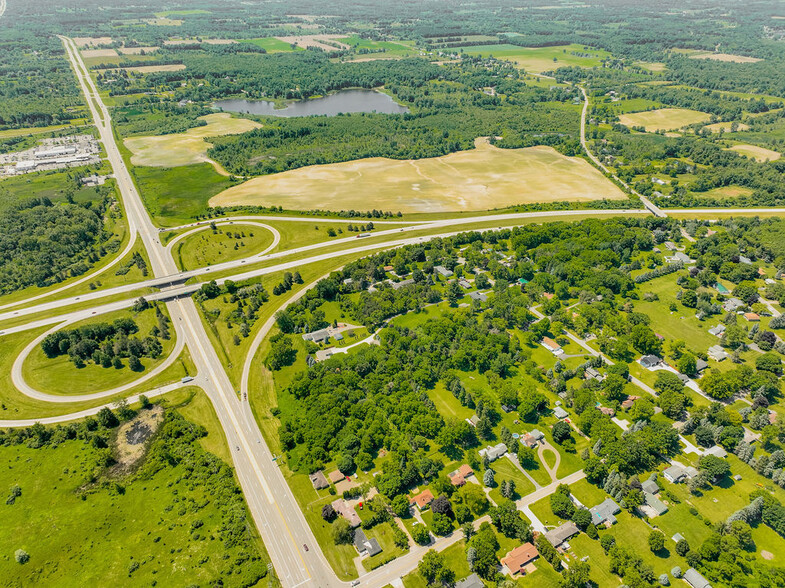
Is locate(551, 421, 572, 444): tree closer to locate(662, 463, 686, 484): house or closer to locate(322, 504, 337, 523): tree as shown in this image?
locate(662, 463, 686, 484): house

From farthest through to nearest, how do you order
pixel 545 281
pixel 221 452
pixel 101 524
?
pixel 545 281 → pixel 221 452 → pixel 101 524

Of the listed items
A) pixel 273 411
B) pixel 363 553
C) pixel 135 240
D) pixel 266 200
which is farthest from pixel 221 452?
pixel 266 200

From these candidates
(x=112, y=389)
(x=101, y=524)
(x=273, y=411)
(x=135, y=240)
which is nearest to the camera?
(x=101, y=524)

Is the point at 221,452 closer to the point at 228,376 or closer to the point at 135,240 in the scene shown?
the point at 228,376

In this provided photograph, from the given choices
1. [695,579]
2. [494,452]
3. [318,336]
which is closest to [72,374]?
[318,336]

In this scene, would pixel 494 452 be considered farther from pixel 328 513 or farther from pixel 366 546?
pixel 328 513

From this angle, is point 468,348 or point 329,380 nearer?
point 329,380
